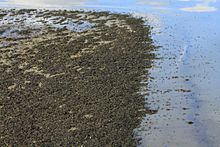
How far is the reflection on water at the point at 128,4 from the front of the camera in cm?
3944

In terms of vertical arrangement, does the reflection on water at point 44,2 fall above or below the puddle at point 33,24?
above

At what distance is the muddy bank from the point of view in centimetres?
1378

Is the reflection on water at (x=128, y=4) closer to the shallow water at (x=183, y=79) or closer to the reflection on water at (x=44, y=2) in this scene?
the reflection on water at (x=44, y=2)

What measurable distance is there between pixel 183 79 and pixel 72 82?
17.0 ft

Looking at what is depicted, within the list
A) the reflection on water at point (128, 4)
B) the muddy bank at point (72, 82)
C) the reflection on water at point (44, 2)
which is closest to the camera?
the muddy bank at point (72, 82)

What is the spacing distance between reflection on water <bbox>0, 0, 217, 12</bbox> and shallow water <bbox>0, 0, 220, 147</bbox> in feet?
4.12

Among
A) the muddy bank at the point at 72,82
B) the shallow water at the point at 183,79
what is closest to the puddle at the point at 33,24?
the muddy bank at the point at 72,82

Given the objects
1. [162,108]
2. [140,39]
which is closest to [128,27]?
[140,39]

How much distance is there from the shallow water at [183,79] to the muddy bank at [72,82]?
2.35 ft

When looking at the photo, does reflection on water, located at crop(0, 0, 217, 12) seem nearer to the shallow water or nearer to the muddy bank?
the shallow water

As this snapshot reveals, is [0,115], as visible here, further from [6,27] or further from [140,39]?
[6,27]

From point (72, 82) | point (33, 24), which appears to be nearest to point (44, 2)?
point (33, 24)

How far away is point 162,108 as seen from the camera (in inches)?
635

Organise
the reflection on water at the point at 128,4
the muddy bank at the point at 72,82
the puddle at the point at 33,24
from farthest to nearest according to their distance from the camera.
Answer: the reflection on water at the point at 128,4 < the puddle at the point at 33,24 < the muddy bank at the point at 72,82
